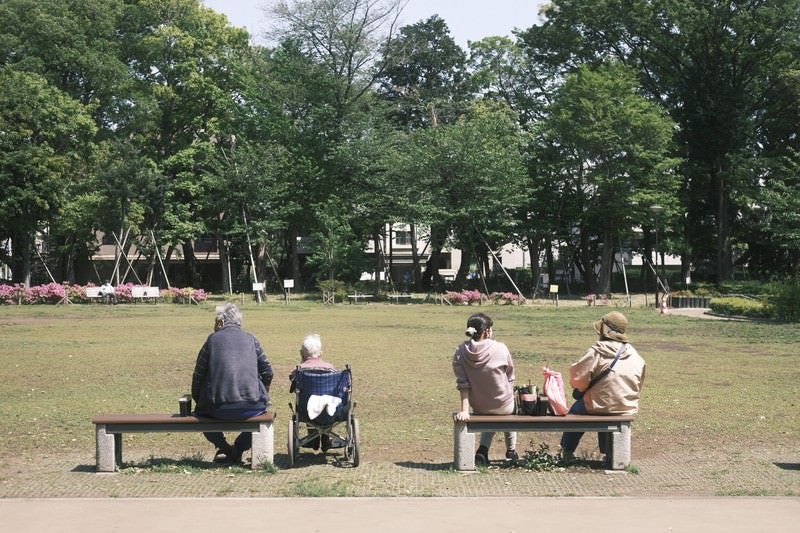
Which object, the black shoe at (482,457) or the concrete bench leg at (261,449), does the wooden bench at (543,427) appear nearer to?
the black shoe at (482,457)

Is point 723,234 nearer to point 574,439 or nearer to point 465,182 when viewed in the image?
point 465,182

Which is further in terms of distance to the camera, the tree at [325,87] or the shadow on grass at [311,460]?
the tree at [325,87]

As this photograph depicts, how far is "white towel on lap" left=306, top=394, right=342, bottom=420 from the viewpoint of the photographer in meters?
8.52

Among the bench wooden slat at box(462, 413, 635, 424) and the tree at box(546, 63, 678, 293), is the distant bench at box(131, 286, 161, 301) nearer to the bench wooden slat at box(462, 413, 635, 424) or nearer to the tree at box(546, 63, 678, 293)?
the tree at box(546, 63, 678, 293)

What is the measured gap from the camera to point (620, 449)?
27.5 ft

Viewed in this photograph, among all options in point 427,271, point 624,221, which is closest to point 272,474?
point 624,221

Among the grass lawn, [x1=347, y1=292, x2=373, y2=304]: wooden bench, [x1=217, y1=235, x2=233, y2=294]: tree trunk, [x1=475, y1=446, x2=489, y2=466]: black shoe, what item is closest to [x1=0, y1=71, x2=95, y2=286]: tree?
A: [x1=217, y1=235, x2=233, y2=294]: tree trunk

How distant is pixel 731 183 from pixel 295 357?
136 feet

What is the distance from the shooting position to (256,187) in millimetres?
53281

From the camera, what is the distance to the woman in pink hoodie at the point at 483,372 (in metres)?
8.38

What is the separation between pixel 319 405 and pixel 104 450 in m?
1.90

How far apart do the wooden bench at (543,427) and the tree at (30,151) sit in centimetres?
4557

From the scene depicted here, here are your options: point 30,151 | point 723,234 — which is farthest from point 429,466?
point 723,234

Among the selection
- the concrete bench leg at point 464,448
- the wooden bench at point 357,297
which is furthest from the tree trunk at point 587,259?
the concrete bench leg at point 464,448
